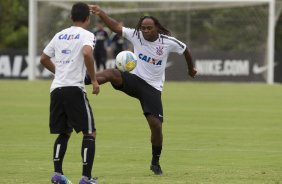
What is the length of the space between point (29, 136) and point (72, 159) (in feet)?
11.9

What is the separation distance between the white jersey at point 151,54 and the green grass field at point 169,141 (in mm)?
1307

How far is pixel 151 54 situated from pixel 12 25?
143 ft

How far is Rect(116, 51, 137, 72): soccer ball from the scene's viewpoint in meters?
12.2

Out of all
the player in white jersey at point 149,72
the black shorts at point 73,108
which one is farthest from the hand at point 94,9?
the black shorts at point 73,108

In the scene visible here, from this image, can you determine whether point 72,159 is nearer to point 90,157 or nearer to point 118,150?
point 118,150

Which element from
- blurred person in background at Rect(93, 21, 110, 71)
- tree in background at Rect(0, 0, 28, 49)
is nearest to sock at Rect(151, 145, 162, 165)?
blurred person in background at Rect(93, 21, 110, 71)

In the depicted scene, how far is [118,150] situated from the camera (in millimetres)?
15000

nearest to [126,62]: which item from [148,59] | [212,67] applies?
[148,59]

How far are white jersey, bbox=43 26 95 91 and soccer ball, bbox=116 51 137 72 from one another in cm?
184

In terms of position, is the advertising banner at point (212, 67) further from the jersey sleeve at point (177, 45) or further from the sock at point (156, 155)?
the sock at point (156, 155)

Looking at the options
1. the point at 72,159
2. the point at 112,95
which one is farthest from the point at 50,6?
the point at 72,159

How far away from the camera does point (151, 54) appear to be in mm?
12516

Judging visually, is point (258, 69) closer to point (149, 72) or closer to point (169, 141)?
point (169, 141)

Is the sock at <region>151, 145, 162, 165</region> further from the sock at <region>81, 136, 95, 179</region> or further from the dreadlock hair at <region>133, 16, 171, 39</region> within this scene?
the sock at <region>81, 136, 95, 179</region>
